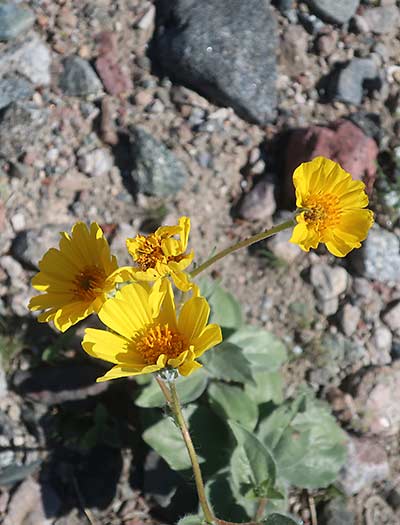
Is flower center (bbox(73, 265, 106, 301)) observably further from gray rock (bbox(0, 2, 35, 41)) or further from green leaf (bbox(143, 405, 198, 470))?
gray rock (bbox(0, 2, 35, 41))

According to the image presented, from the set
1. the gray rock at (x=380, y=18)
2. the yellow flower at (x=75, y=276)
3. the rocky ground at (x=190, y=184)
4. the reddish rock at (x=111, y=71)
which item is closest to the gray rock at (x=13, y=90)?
the rocky ground at (x=190, y=184)

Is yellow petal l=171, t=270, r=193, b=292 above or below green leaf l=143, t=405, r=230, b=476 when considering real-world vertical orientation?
above

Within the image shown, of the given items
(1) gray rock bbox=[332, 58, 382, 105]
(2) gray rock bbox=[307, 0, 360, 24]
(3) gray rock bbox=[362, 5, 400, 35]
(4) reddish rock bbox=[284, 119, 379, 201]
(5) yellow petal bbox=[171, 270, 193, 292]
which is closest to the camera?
(5) yellow petal bbox=[171, 270, 193, 292]

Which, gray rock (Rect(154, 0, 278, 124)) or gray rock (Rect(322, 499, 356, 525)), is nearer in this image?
gray rock (Rect(322, 499, 356, 525))

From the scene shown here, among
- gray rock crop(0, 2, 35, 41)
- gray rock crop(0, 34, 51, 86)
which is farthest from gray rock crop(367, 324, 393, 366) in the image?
gray rock crop(0, 2, 35, 41)

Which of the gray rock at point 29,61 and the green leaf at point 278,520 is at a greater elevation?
the gray rock at point 29,61

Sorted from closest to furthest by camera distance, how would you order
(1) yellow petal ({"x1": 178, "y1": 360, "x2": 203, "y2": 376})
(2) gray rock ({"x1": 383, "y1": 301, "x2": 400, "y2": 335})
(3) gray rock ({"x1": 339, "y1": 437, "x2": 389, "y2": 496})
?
(1) yellow petal ({"x1": 178, "y1": 360, "x2": 203, "y2": 376}), (3) gray rock ({"x1": 339, "y1": 437, "x2": 389, "y2": 496}), (2) gray rock ({"x1": 383, "y1": 301, "x2": 400, "y2": 335})

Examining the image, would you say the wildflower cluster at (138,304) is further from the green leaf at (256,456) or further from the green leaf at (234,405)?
the green leaf at (234,405)
